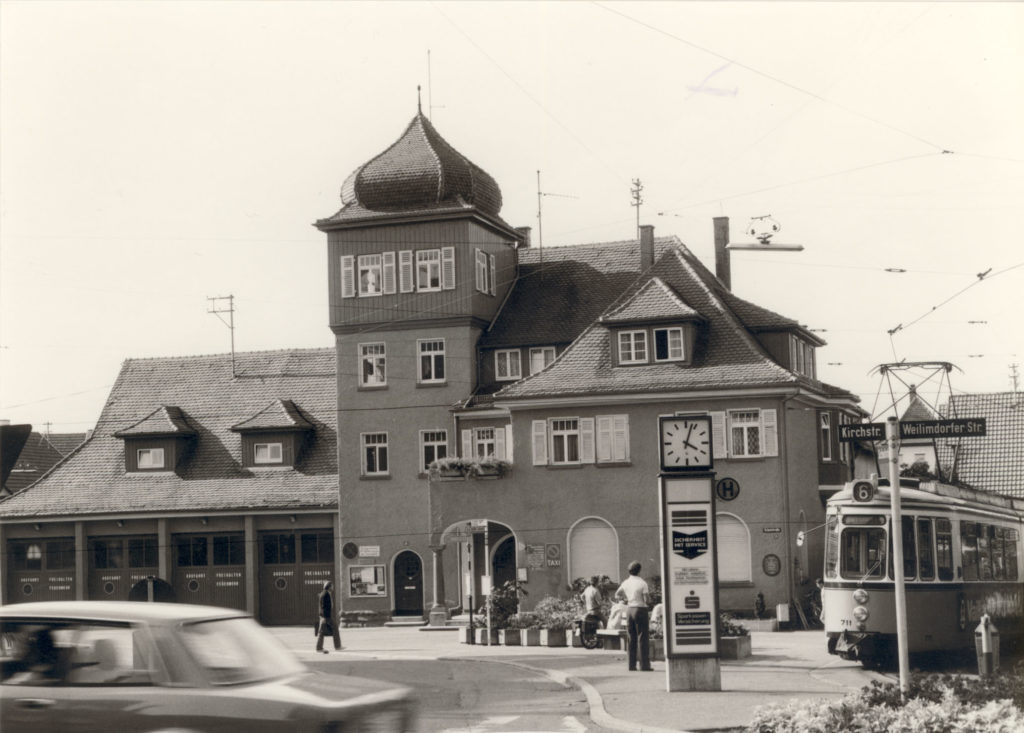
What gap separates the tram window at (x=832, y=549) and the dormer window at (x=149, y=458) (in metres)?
34.1

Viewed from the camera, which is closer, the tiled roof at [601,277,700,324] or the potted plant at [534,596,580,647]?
the potted plant at [534,596,580,647]

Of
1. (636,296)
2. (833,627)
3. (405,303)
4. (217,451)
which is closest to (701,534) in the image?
(833,627)

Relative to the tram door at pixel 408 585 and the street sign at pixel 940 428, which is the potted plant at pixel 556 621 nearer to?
the street sign at pixel 940 428

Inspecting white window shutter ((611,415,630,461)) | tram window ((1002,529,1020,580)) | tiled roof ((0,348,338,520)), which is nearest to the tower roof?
tiled roof ((0,348,338,520))

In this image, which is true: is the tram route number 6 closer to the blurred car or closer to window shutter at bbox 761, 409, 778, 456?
the blurred car

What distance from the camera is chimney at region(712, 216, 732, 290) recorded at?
50375 millimetres

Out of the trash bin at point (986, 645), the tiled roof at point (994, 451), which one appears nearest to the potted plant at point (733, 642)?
the trash bin at point (986, 645)

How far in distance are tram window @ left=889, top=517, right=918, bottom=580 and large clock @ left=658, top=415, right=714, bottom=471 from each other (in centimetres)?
602

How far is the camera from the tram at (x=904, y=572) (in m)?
24.6

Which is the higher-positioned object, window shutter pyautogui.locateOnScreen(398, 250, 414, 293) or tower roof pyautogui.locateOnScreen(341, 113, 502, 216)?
tower roof pyautogui.locateOnScreen(341, 113, 502, 216)

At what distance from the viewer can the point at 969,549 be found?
86.5 ft

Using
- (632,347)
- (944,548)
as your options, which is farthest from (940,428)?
(632,347)

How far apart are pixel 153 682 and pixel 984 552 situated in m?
20.6

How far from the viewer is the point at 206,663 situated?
33.0ft
